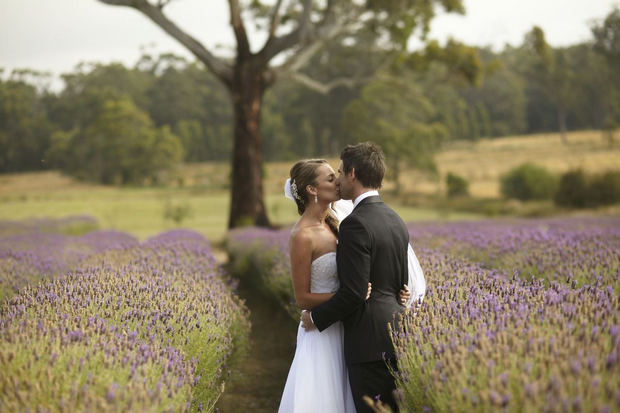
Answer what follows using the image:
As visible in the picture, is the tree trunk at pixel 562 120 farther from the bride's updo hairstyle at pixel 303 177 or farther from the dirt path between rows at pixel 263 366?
the bride's updo hairstyle at pixel 303 177

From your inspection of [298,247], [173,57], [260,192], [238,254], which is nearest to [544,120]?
[173,57]

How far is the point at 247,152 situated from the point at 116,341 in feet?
40.4

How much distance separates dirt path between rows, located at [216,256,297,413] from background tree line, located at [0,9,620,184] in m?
10.5

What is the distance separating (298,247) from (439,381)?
49.2 inches

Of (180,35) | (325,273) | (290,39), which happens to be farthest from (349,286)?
(290,39)

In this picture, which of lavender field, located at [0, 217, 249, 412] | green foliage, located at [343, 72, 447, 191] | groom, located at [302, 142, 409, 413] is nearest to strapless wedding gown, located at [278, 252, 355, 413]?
groom, located at [302, 142, 409, 413]

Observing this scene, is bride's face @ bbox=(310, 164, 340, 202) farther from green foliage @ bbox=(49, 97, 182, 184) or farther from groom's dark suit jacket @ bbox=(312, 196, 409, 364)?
green foliage @ bbox=(49, 97, 182, 184)

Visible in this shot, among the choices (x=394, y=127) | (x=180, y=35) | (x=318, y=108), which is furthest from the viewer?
(x=318, y=108)

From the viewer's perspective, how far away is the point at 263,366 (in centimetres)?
606

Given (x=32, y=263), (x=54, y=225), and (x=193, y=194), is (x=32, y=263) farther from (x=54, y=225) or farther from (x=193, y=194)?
(x=193, y=194)

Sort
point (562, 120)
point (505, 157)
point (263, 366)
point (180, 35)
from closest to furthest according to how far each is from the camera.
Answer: point (263, 366) < point (180, 35) < point (505, 157) < point (562, 120)

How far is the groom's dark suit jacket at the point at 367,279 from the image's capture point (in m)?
2.96

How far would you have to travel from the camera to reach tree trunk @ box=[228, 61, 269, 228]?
47.1ft

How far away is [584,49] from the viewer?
4912 centimetres
